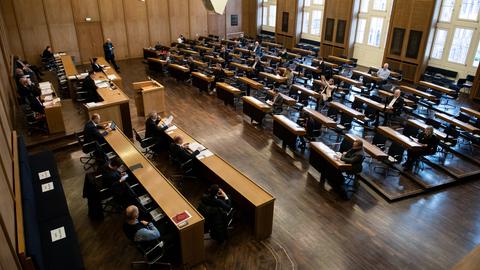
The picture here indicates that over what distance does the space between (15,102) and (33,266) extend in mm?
Result: 9326

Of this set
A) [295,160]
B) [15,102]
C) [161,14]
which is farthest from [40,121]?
[161,14]

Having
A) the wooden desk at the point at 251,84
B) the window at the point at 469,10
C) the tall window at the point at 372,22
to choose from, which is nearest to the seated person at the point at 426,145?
the wooden desk at the point at 251,84

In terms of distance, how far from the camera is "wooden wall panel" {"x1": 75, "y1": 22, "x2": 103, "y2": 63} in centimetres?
1728

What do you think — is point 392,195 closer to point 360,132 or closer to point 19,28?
point 360,132

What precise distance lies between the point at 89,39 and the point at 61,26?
1.41 meters

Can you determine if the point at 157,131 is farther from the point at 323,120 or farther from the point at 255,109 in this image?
the point at 323,120

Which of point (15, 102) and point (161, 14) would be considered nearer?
point (15, 102)

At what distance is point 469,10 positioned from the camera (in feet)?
44.0

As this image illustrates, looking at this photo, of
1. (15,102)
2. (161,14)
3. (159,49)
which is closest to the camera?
(15,102)

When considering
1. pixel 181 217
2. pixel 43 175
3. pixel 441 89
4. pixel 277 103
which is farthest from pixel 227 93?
pixel 441 89

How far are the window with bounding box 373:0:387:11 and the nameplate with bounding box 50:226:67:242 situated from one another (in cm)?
1670

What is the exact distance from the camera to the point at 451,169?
27.2 ft

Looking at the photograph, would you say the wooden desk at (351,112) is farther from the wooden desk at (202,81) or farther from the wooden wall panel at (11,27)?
the wooden wall panel at (11,27)

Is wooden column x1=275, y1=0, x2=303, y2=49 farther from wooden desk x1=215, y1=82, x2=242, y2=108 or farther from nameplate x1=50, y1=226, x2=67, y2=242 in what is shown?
nameplate x1=50, y1=226, x2=67, y2=242
